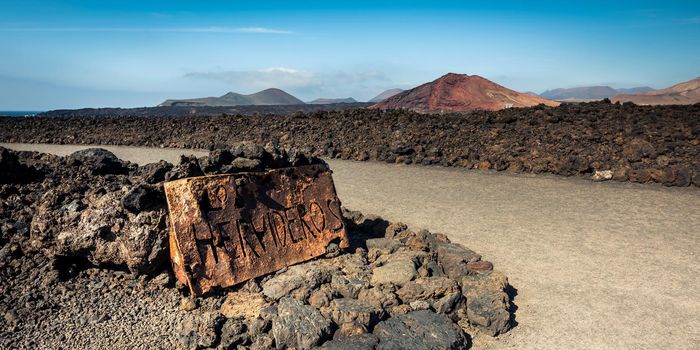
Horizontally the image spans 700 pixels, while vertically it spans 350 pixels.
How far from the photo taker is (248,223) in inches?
193

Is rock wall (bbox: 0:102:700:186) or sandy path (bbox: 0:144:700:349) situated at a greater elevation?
rock wall (bbox: 0:102:700:186)

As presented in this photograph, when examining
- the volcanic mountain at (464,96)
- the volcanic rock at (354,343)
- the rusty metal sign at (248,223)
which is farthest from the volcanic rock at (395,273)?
the volcanic mountain at (464,96)

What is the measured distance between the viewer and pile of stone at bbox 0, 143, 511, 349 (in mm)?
3896

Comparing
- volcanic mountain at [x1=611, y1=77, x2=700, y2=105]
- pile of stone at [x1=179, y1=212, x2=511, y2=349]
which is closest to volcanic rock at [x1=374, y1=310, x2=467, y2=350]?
pile of stone at [x1=179, y1=212, x2=511, y2=349]

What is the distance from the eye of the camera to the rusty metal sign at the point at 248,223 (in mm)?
4449

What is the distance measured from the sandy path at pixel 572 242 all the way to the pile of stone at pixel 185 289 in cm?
58

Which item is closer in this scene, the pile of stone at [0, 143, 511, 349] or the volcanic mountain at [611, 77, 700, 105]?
the pile of stone at [0, 143, 511, 349]

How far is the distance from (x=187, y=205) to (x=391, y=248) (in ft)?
8.35

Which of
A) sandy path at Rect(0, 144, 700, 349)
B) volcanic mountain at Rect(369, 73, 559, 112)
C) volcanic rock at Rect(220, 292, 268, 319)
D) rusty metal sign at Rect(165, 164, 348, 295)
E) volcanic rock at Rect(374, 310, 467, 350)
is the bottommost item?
sandy path at Rect(0, 144, 700, 349)

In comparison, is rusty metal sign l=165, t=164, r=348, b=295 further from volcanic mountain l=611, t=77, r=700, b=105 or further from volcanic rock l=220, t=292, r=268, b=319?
volcanic mountain l=611, t=77, r=700, b=105

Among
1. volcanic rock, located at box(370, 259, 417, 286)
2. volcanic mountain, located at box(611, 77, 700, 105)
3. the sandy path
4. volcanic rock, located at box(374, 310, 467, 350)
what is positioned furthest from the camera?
volcanic mountain, located at box(611, 77, 700, 105)

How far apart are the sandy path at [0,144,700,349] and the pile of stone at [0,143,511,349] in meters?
0.58

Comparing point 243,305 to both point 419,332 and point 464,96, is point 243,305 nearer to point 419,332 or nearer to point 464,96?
point 419,332

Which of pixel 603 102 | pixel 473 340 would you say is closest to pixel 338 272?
pixel 473 340
